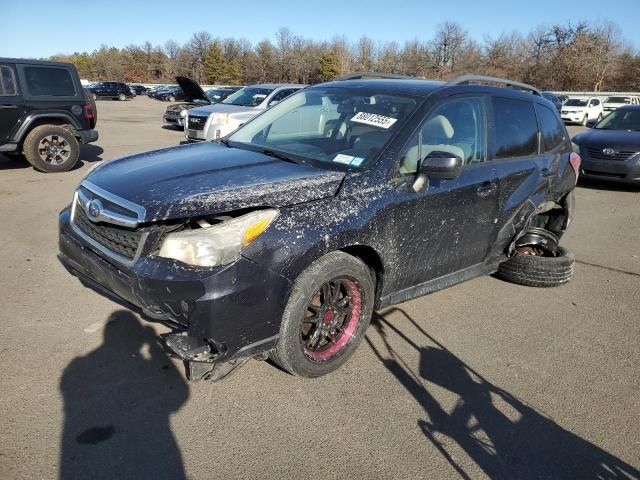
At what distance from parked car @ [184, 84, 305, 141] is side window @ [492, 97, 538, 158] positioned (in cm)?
671

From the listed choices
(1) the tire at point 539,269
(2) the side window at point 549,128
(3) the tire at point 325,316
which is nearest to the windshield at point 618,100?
(2) the side window at point 549,128

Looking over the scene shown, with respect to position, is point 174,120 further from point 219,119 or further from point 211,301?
point 211,301

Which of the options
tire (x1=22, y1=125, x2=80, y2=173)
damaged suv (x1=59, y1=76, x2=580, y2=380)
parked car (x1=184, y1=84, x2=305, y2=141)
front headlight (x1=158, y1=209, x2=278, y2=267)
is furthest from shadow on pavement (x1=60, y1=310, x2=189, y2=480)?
parked car (x1=184, y1=84, x2=305, y2=141)

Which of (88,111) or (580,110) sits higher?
(88,111)

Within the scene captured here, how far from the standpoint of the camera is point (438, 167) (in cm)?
313

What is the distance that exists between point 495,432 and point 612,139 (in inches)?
355

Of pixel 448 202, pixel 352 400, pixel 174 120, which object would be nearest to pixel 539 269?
pixel 448 202

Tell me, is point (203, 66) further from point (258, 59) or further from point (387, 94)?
point (387, 94)

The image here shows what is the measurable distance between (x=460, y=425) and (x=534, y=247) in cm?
290

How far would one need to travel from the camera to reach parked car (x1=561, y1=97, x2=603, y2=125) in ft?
87.0

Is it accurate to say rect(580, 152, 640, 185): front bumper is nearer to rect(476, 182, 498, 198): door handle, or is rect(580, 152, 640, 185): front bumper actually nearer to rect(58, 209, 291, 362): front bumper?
rect(476, 182, 498, 198): door handle

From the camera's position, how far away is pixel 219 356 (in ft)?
8.38

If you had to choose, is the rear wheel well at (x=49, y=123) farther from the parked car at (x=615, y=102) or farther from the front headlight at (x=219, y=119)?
the parked car at (x=615, y=102)

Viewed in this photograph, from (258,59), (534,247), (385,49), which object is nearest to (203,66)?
(258,59)
